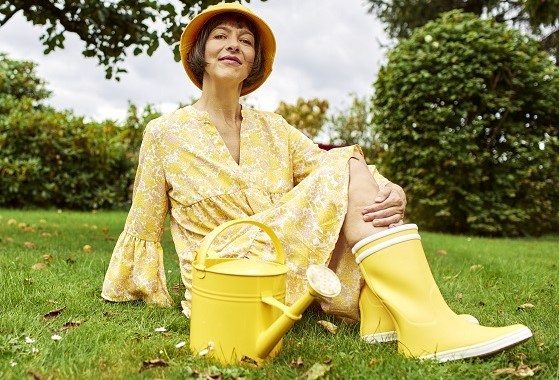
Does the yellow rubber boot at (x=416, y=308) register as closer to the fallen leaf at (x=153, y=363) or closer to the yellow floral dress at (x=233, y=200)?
the yellow floral dress at (x=233, y=200)

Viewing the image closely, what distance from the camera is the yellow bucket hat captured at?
2.31m

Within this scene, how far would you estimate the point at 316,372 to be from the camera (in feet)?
5.34

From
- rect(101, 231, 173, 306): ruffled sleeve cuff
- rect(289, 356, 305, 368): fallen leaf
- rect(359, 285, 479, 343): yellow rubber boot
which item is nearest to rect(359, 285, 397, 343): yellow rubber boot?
rect(359, 285, 479, 343): yellow rubber boot

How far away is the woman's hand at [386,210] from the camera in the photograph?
190cm

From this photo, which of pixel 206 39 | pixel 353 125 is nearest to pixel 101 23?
pixel 206 39

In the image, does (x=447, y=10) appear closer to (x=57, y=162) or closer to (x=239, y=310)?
(x=57, y=162)

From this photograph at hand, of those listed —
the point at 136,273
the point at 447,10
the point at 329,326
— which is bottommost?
the point at 329,326

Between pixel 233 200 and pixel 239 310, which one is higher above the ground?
pixel 233 200

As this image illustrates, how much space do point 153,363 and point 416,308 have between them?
33.8 inches

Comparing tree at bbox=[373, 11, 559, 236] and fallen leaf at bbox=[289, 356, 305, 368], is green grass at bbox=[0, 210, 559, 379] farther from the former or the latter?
tree at bbox=[373, 11, 559, 236]

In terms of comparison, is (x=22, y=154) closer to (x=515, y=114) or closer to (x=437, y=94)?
(x=437, y=94)

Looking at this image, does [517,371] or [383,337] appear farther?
[383,337]

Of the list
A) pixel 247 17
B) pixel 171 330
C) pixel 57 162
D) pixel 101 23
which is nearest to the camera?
pixel 171 330

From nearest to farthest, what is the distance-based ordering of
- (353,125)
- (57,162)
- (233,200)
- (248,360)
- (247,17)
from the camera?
(248,360) → (233,200) → (247,17) → (57,162) → (353,125)
